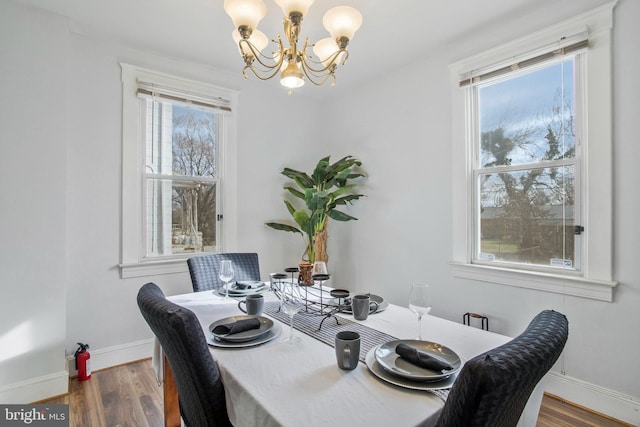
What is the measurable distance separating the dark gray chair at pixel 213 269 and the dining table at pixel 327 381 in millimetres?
816

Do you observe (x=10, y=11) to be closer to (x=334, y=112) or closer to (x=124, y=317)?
(x=124, y=317)

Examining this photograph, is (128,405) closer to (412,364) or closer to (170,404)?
(170,404)

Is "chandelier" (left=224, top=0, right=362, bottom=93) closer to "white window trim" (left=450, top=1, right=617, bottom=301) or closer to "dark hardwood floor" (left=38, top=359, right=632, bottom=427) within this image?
"white window trim" (left=450, top=1, right=617, bottom=301)

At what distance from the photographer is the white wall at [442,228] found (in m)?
1.91

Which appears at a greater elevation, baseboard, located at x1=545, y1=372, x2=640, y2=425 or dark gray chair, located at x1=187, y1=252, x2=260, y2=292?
dark gray chair, located at x1=187, y1=252, x2=260, y2=292

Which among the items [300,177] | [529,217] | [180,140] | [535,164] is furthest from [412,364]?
[180,140]

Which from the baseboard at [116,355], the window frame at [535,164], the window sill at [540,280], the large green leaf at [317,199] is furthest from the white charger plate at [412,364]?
the baseboard at [116,355]

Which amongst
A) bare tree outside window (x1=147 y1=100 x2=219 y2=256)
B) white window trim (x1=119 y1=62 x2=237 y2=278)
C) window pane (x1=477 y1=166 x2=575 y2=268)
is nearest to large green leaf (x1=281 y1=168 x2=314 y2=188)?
bare tree outside window (x1=147 y1=100 x2=219 y2=256)

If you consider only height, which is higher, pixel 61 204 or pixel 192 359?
pixel 61 204

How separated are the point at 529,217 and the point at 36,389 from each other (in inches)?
144

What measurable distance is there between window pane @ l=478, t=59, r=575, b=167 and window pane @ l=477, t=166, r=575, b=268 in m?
0.14

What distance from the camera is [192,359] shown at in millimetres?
1006

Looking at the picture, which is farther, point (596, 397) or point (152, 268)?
point (152, 268)

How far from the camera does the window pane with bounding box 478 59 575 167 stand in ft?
7.23
